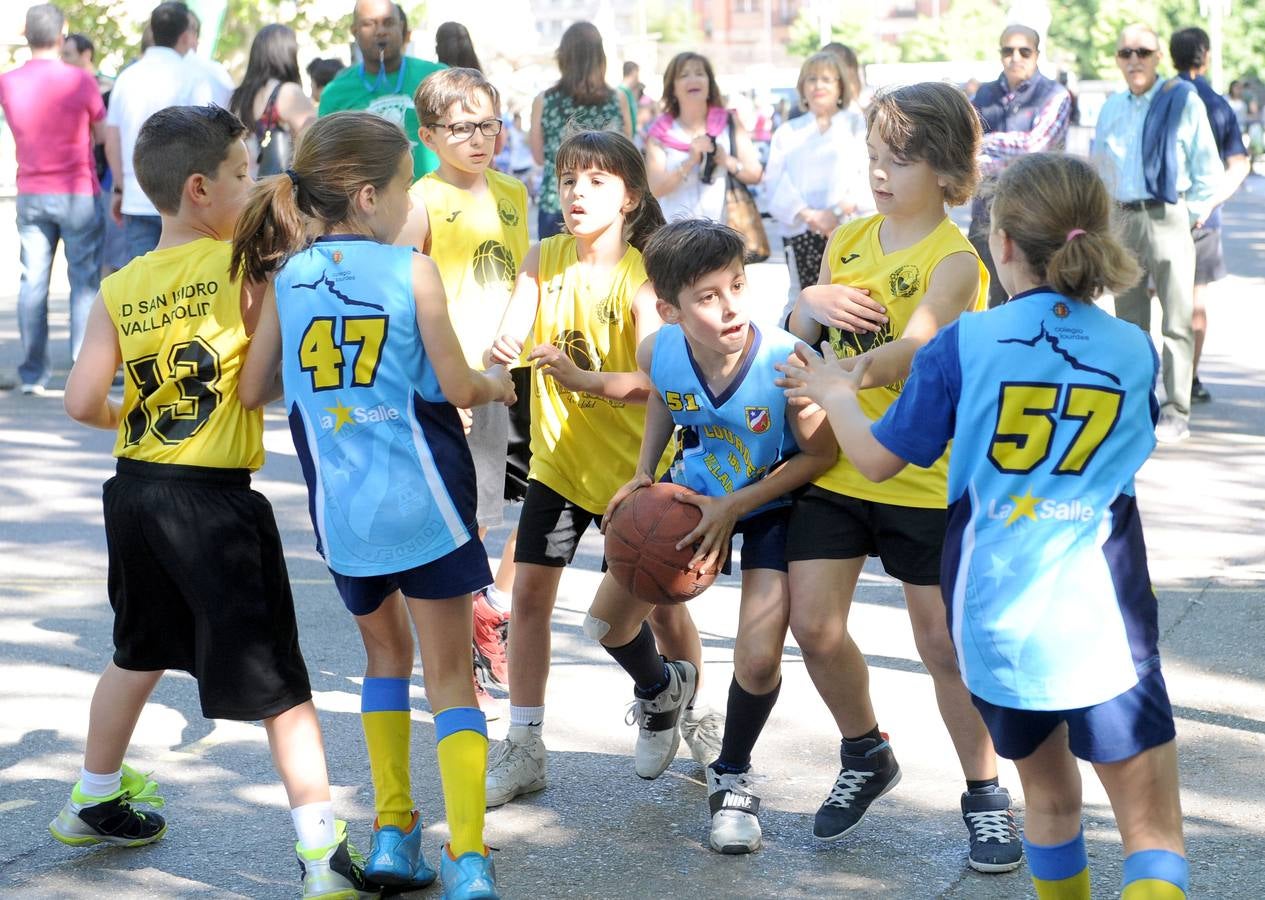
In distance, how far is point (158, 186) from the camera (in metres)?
3.90

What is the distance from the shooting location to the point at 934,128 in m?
3.92

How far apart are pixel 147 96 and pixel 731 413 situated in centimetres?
755

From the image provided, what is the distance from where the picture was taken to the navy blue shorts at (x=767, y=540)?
4.07 m

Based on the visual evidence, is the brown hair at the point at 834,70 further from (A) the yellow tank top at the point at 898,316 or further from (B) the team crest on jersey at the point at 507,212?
(A) the yellow tank top at the point at 898,316

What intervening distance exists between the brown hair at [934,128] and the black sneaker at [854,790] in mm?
1448

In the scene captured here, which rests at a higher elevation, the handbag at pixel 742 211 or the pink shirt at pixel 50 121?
the pink shirt at pixel 50 121

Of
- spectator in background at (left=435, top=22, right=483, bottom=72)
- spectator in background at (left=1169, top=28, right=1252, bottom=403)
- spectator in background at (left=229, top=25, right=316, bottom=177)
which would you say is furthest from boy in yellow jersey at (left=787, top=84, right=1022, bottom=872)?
spectator in background at (left=229, top=25, right=316, bottom=177)

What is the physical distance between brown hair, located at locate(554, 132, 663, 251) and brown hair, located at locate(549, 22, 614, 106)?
470 cm

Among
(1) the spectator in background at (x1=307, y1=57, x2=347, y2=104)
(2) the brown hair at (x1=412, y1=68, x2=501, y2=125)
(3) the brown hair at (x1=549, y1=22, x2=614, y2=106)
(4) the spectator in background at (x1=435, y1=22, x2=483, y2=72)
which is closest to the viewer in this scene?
(2) the brown hair at (x1=412, y1=68, x2=501, y2=125)

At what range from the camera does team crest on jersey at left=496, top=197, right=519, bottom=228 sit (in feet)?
18.2

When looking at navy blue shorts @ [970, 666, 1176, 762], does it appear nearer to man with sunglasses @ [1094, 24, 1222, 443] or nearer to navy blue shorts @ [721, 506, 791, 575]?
navy blue shorts @ [721, 506, 791, 575]

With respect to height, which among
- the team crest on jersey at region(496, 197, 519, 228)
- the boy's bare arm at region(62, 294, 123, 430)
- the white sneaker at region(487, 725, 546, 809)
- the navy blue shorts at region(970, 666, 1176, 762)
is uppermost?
the team crest on jersey at region(496, 197, 519, 228)

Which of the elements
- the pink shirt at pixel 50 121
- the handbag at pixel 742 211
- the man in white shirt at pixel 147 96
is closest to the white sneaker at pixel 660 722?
the handbag at pixel 742 211

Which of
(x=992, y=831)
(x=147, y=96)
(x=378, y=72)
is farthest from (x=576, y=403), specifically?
(x=147, y=96)
